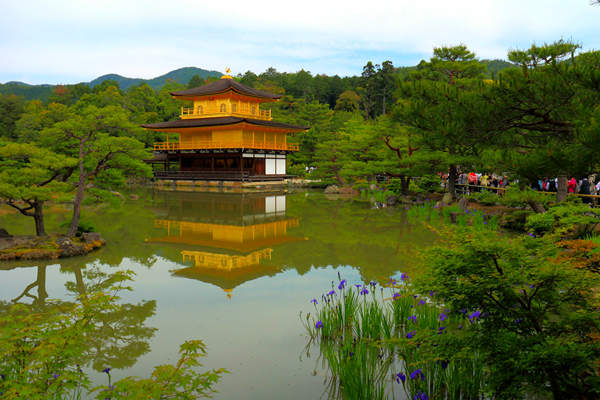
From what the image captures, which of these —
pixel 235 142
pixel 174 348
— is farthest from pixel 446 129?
pixel 235 142

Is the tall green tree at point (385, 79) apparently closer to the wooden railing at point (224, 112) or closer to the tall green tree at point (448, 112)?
the wooden railing at point (224, 112)

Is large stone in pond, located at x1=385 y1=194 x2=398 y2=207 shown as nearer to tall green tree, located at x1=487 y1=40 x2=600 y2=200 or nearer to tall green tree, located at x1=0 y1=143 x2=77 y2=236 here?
tall green tree, located at x1=0 y1=143 x2=77 y2=236

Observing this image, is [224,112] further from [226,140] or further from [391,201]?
[391,201]

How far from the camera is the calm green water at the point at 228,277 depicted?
4332mm

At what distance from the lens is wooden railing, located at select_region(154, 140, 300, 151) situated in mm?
28208

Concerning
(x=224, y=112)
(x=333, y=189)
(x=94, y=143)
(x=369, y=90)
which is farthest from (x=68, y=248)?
(x=369, y=90)

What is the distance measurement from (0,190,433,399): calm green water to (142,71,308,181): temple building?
528 inches

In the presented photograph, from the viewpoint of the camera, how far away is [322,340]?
15.5ft

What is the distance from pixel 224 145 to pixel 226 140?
5.57 ft

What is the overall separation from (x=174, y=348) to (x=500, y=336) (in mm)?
3343

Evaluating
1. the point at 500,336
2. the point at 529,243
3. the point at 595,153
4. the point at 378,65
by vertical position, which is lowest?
the point at 500,336

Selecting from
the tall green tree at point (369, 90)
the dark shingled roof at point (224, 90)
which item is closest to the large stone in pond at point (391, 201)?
the dark shingled roof at point (224, 90)

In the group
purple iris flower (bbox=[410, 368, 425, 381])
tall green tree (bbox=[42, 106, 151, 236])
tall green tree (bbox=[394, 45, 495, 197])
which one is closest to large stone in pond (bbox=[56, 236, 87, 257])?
tall green tree (bbox=[42, 106, 151, 236])

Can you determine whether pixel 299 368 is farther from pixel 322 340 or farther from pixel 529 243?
pixel 529 243
